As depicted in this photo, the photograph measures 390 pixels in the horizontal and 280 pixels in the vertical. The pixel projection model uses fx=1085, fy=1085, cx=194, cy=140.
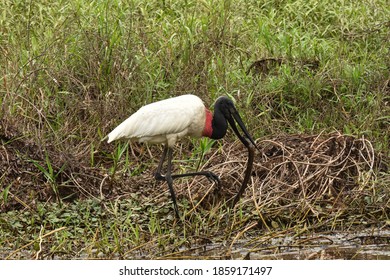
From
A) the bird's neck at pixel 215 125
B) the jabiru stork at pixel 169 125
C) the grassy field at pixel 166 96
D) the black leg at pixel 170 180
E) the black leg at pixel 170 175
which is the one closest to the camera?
the grassy field at pixel 166 96

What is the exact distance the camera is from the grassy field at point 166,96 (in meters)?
7.02

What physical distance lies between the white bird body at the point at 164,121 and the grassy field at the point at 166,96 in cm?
24

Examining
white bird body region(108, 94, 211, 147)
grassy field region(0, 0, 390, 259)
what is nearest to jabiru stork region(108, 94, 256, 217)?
white bird body region(108, 94, 211, 147)

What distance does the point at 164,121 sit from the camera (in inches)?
293

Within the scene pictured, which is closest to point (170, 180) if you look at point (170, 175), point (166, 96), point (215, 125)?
point (170, 175)

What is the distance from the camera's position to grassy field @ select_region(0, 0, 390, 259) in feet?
23.0

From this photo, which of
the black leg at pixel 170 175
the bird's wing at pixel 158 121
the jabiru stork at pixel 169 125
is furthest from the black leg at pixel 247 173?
the bird's wing at pixel 158 121

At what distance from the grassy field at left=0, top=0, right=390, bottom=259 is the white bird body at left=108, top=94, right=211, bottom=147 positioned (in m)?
0.24

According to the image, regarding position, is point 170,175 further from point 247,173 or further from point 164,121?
point 247,173

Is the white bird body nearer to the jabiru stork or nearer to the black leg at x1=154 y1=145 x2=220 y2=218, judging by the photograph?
the jabiru stork

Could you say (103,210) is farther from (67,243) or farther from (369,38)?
(369,38)

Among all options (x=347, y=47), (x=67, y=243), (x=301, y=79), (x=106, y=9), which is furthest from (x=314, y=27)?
(x=67, y=243)

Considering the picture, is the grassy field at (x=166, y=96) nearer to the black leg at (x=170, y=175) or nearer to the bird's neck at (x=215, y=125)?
the black leg at (x=170, y=175)

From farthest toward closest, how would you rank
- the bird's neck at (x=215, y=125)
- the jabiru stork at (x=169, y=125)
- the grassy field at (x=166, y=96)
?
1. the bird's neck at (x=215, y=125)
2. the jabiru stork at (x=169, y=125)
3. the grassy field at (x=166, y=96)
